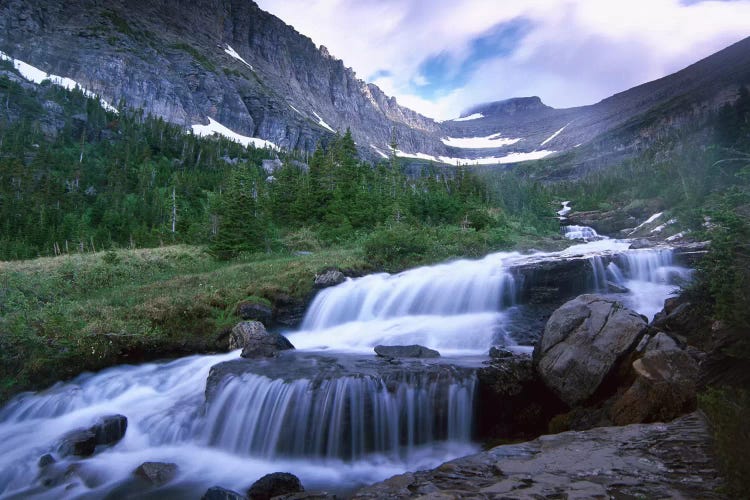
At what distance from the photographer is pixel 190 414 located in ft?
36.2

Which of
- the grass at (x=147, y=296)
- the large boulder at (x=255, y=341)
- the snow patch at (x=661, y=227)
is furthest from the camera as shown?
the snow patch at (x=661, y=227)

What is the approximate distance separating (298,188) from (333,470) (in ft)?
Result: 109

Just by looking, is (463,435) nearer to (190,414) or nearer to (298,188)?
(190,414)

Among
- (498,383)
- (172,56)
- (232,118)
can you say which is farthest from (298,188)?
(172,56)

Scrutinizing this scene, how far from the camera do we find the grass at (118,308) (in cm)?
1262

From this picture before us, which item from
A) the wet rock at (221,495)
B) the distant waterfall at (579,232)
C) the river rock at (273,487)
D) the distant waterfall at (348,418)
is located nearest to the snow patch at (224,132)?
the distant waterfall at (579,232)

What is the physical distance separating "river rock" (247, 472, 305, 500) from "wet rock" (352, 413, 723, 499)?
218cm

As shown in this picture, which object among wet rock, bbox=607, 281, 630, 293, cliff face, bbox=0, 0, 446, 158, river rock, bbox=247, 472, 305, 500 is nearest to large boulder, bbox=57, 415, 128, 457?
river rock, bbox=247, 472, 305, 500

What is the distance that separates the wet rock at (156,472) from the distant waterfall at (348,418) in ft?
4.18

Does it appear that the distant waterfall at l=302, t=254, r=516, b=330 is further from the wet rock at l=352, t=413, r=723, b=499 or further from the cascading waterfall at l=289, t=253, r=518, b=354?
the wet rock at l=352, t=413, r=723, b=499

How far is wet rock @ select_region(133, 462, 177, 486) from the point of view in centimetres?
873

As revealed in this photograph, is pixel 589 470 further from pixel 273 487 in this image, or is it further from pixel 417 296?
pixel 417 296

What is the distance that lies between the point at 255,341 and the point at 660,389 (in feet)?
36.6

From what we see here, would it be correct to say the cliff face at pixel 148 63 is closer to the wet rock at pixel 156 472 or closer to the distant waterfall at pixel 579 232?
the distant waterfall at pixel 579 232
